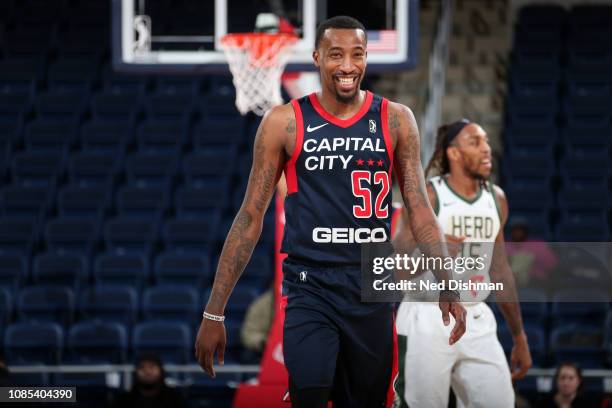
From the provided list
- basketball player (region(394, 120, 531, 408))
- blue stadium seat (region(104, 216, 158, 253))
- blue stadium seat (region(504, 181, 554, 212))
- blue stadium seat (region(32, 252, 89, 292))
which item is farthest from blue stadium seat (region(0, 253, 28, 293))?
basketball player (region(394, 120, 531, 408))

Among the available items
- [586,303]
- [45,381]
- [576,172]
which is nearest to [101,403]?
[45,381]

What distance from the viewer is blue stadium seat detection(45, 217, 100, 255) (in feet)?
38.3

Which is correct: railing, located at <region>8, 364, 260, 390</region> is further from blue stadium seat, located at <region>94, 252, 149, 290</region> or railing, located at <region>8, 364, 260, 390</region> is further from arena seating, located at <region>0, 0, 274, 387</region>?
blue stadium seat, located at <region>94, 252, 149, 290</region>

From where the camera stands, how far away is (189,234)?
1151 centimetres

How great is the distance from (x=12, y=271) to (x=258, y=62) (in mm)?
4505

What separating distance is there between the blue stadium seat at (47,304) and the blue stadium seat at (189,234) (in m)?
1.30

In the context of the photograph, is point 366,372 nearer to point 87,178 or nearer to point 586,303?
point 586,303

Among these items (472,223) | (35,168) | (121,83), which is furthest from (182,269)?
(472,223)

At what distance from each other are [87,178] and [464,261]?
8.07m

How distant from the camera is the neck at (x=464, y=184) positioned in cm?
567

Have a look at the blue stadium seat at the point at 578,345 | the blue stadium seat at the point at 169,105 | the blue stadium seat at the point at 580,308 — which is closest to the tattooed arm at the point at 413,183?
the blue stadium seat at the point at 578,345

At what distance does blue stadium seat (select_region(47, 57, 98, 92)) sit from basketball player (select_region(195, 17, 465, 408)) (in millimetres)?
10423

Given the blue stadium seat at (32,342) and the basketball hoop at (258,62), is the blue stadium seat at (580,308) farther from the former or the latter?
the blue stadium seat at (32,342)

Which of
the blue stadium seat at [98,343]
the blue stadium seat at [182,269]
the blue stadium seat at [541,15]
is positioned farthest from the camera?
the blue stadium seat at [541,15]
